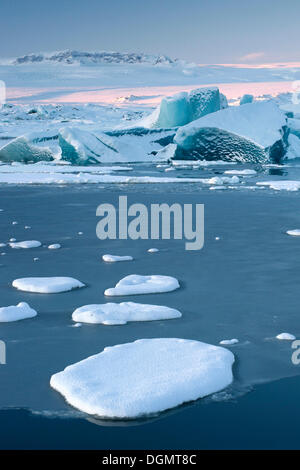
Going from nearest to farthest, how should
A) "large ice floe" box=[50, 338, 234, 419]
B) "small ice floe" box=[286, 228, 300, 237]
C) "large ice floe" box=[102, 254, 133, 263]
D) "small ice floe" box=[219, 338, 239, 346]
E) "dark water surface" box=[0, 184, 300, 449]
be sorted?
"dark water surface" box=[0, 184, 300, 449] → "large ice floe" box=[50, 338, 234, 419] → "small ice floe" box=[219, 338, 239, 346] → "large ice floe" box=[102, 254, 133, 263] → "small ice floe" box=[286, 228, 300, 237]

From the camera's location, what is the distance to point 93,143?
21.7 m

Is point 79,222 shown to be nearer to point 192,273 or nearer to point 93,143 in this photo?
point 192,273

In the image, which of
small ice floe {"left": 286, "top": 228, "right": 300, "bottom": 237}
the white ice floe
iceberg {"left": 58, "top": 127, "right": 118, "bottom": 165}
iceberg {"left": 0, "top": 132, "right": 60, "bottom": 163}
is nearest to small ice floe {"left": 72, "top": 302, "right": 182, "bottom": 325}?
small ice floe {"left": 286, "top": 228, "right": 300, "bottom": 237}

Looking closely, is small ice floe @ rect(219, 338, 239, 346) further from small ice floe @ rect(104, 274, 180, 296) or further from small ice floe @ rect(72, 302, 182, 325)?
small ice floe @ rect(104, 274, 180, 296)

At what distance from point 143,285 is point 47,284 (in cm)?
83

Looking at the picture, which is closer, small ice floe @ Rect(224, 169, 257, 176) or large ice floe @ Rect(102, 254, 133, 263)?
large ice floe @ Rect(102, 254, 133, 263)

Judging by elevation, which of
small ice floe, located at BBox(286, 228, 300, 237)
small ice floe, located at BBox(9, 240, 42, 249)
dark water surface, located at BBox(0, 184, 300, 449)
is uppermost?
small ice floe, located at BBox(286, 228, 300, 237)

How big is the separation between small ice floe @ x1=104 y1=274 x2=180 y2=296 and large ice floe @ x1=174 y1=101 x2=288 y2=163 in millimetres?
14516

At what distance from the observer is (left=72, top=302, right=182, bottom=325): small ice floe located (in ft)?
16.1

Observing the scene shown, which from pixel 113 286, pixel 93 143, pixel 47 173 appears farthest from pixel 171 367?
pixel 93 143

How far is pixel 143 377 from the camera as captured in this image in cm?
376

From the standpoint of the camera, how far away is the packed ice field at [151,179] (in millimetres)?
3656

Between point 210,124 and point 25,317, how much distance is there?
Result: 15.9 meters

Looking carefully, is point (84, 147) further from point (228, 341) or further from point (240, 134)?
point (228, 341)
